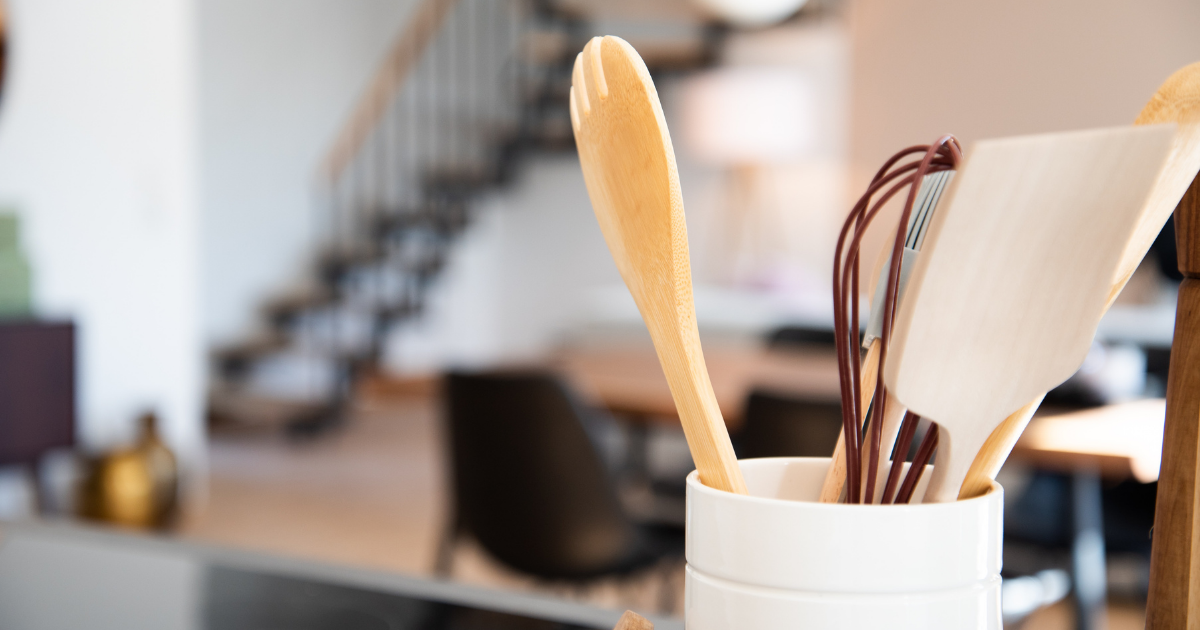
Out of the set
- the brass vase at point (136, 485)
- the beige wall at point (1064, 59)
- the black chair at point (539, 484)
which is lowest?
the brass vase at point (136, 485)

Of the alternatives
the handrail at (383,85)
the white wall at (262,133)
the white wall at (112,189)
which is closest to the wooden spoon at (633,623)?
the white wall at (112,189)

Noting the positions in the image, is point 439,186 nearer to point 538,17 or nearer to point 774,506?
point 538,17

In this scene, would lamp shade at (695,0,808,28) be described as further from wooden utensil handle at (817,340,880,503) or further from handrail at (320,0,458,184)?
wooden utensil handle at (817,340,880,503)

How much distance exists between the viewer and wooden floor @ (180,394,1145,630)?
8.52ft

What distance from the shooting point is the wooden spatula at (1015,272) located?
251mm

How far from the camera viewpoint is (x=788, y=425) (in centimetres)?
162

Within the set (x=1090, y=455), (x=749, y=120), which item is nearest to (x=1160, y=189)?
(x=1090, y=455)

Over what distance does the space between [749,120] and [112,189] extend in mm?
3678

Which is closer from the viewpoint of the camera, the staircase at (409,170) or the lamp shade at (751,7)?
the lamp shade at (751,7)

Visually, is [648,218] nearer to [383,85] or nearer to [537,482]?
[537,482]

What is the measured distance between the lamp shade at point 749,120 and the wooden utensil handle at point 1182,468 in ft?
19.0

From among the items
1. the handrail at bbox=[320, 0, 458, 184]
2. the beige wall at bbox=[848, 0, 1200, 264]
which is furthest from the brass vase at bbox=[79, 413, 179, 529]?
the handrail at bbox=[320, 0, 458, 184]

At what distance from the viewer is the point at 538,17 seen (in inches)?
288

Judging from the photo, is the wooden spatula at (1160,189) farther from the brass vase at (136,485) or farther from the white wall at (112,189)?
the white wall at (112,189)
